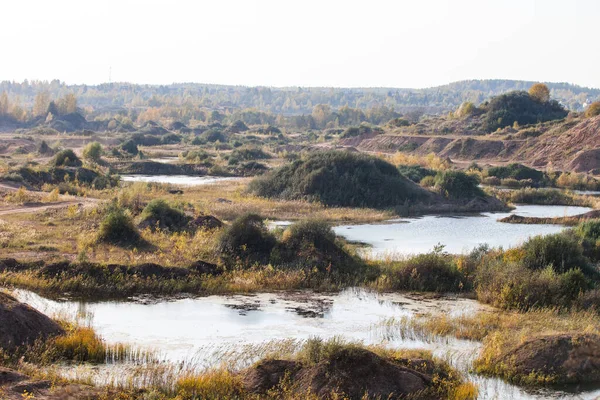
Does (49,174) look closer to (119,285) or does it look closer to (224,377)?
(119,285)

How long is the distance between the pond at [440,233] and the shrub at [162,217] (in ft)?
20.4

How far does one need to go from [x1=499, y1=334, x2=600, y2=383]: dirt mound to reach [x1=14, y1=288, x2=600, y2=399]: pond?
0.50 m

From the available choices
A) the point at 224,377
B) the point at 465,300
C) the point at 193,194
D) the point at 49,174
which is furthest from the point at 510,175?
the point at 224,377

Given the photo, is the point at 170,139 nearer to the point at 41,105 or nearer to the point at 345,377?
the point at 41,105

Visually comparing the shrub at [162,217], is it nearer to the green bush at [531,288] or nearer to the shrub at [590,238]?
the green bush at [531,288]

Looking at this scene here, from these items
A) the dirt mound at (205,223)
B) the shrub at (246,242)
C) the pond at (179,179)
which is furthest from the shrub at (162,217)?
the pond at (179,179)

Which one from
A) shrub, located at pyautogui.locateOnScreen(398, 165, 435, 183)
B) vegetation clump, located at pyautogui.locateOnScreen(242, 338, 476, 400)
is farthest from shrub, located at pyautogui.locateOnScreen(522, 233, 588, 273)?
shrub, located at pyautogui.locateOnScreen(398, 165, 435, 183)

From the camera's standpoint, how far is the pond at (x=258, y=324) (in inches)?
575

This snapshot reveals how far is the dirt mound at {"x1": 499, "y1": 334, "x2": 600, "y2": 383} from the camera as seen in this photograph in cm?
1424

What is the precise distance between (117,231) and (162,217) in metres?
3.24

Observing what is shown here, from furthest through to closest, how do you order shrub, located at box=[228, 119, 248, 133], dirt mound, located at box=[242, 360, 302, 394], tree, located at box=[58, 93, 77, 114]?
tree, located at box=[58, 93, 77, 114] → shrub, located at box=[228, 119, 248, 133] → dirt mound, located at box=[242, 360, 302, 394]

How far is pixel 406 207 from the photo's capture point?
38.8m

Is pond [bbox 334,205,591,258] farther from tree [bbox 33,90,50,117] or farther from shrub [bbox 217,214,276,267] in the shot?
tree [bbox 33,90,50,117]

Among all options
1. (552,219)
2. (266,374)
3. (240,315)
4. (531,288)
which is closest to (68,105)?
(552,219)
